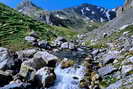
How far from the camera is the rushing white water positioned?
37.3m

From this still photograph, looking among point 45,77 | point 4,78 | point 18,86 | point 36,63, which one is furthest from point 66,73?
point 4,78

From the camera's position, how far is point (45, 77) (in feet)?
123

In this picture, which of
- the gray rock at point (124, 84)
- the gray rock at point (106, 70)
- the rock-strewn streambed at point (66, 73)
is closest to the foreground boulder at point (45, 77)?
the rock-strewn streambed at point (66, 73)

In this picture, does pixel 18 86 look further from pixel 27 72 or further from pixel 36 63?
pixel 36 63

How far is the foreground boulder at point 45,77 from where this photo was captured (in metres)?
37.3

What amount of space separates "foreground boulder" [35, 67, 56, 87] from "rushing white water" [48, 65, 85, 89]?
845 millimetres

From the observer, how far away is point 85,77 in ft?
125

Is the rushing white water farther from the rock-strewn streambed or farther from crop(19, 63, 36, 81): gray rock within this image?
crop(19, 63, 36, 81): gray rock

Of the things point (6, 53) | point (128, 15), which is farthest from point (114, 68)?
point (128, 15)

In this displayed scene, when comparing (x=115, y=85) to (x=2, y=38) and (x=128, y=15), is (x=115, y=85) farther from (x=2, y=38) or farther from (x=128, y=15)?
(x=128, y=15)

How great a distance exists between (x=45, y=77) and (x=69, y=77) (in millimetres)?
4626

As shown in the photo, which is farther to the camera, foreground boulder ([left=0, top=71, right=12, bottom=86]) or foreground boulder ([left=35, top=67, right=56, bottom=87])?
foreground boulder ([left=0, top=71, right=12, bottom=86])

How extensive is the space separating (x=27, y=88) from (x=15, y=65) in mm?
9148

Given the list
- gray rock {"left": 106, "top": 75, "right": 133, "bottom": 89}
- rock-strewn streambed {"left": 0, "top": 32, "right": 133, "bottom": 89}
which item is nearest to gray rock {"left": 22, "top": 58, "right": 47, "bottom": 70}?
rock-strewn streambed {"left": 0, "top": 32, "right": 133, "bottom": 89}
